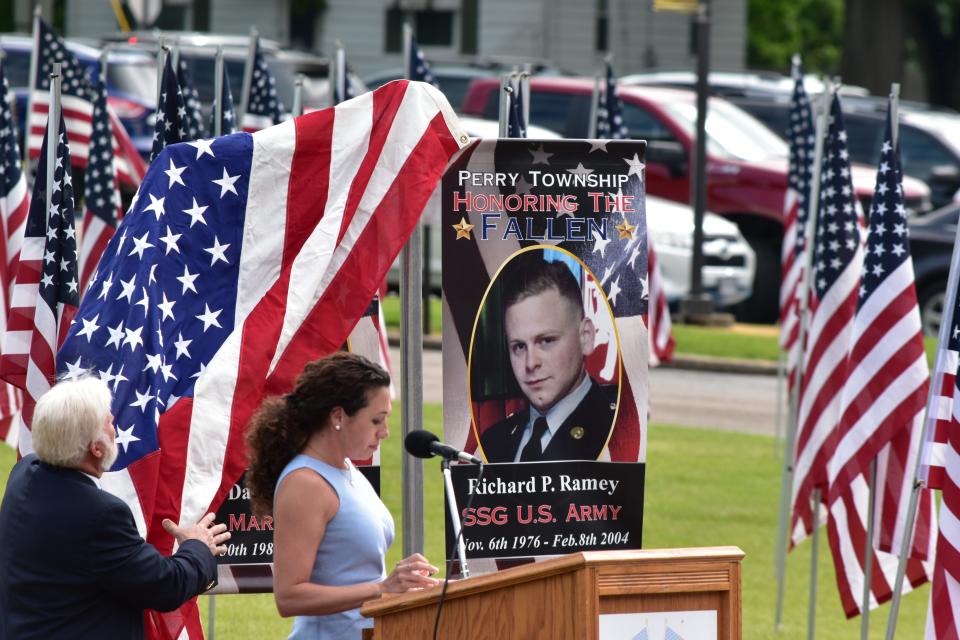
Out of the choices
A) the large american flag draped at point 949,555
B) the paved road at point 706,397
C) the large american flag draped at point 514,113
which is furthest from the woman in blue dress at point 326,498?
the paved road at point 706,397

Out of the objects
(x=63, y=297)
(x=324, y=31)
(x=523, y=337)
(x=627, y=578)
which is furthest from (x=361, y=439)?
(x=324, y=31)

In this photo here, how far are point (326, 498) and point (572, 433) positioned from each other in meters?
1.54

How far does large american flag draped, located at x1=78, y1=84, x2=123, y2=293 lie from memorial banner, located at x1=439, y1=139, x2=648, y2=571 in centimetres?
485

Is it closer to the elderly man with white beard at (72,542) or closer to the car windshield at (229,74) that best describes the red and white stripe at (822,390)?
the elderly man with white beard at (72,542)

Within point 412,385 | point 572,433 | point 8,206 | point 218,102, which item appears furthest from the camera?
point 8,206

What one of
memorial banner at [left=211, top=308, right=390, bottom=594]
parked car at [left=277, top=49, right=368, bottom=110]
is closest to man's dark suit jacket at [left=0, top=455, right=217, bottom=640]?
memorial banner at [left=211, top=308, right=390, bottom=594]

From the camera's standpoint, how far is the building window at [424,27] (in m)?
43.6

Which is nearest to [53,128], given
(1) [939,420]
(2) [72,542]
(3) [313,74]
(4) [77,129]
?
(2) [72,542]

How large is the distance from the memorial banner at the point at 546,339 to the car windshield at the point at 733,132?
15.1 m

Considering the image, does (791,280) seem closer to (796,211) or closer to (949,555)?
(796,211)

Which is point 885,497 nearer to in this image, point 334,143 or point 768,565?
point 768,565

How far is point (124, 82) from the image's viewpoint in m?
20.4

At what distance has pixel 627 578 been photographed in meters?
4.14

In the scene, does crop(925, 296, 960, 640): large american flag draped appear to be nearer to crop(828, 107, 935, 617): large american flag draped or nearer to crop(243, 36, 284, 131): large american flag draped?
crop(828, 107, 935, 617): large american flag draped
